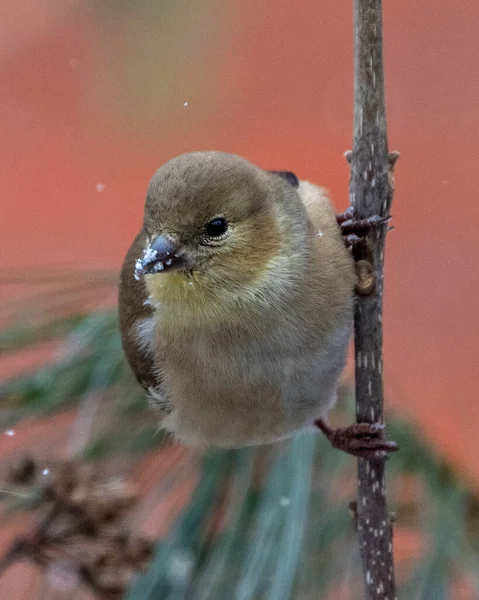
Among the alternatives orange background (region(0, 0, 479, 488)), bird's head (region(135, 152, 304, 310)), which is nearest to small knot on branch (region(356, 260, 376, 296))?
bird's head (region(135, 152, 304, 310))

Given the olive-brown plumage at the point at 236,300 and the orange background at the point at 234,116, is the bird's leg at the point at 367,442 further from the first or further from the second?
the orange background at the point at 234,116

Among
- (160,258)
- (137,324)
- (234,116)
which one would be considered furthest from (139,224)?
(160,258)

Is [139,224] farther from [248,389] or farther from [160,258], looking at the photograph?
[160,258]

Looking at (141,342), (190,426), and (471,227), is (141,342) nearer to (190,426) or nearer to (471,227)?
(190,426)

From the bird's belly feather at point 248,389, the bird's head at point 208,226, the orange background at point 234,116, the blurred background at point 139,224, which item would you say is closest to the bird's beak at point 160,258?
the bird's head at point 208,226

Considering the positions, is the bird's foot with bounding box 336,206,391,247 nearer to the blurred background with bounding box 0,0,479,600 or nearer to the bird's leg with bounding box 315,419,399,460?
the bird's leg with bounding box 315,419,399,460

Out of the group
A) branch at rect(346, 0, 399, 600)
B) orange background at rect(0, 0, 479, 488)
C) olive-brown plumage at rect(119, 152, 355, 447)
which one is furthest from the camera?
orange background at rect(0, 0, 479, 488)

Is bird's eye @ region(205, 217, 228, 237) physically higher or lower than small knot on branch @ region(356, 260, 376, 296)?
higher
